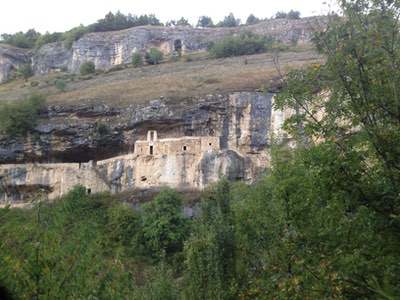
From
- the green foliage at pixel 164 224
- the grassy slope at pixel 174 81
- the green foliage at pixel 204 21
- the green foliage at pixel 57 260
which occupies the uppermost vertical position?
the green foliage at pixel 204 21

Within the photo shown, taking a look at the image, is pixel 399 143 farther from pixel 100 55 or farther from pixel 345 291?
pixel 100 55

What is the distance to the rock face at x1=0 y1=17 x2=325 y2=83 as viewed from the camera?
7712 centimetres

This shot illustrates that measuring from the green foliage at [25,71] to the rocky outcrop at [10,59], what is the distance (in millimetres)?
1535

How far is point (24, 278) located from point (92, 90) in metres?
42.9

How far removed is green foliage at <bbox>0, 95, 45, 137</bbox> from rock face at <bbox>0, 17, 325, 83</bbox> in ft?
105

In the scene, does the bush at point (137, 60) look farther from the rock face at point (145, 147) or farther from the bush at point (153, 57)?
the rock face at point (145, 147)

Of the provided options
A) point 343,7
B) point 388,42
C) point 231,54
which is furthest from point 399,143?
point 231,54

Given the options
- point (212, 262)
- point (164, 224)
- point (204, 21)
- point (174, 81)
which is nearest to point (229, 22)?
point (204, 21)

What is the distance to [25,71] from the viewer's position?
257ft

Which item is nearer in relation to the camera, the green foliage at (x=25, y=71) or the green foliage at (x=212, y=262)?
the green foliage at (x=212, y=262)

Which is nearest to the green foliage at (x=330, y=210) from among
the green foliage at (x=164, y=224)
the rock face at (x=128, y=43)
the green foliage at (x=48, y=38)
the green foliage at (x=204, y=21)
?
the green foliage at (x=164, y=224)

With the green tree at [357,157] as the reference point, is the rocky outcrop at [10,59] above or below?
above

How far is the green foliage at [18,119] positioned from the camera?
144ft

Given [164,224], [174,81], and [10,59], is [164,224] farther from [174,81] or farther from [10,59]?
[10,59]
